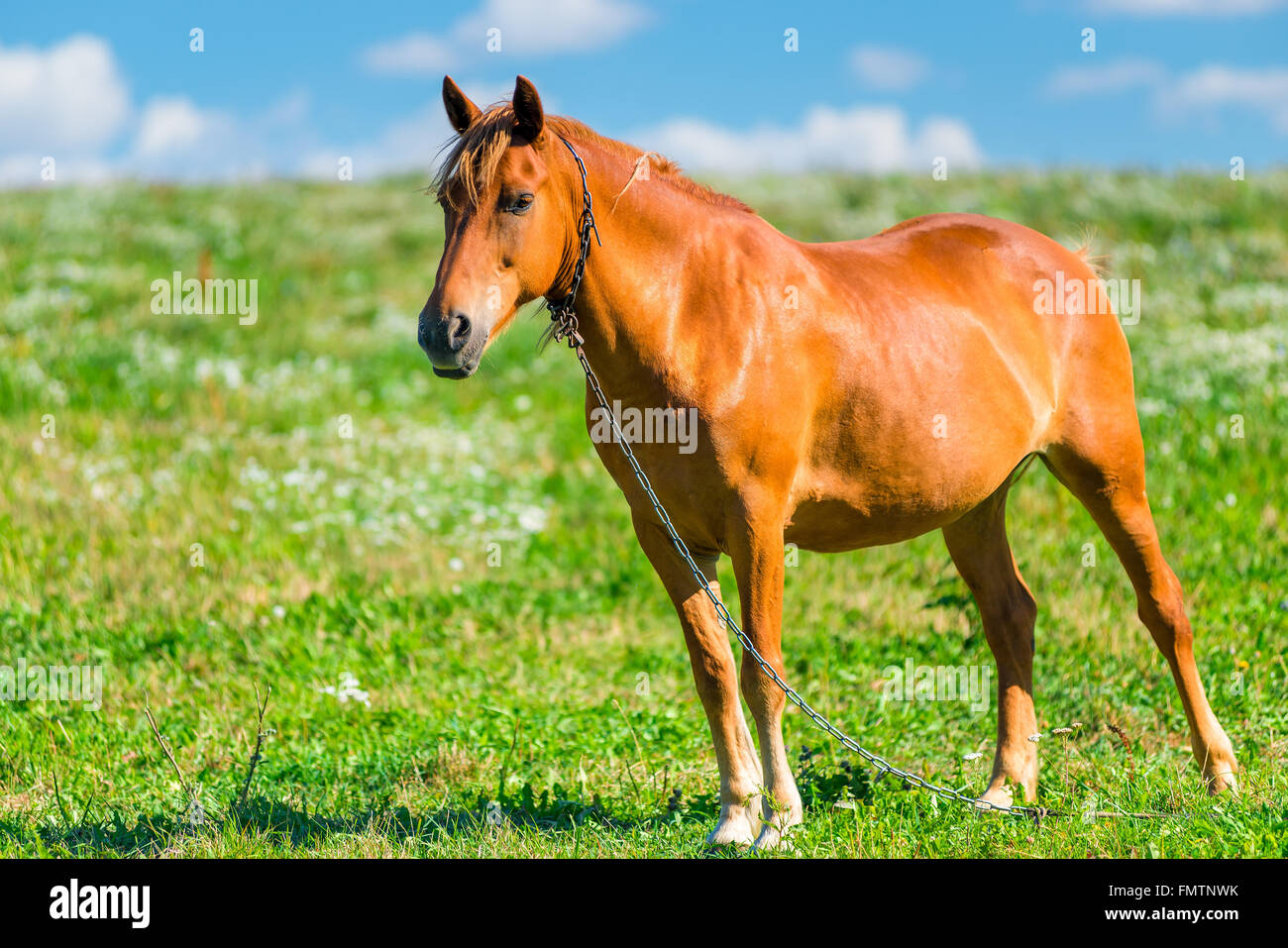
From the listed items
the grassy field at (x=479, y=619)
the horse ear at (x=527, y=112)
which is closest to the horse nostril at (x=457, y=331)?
the horse ear at (x=527, y=112)

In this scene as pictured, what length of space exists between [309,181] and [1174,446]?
2342cm

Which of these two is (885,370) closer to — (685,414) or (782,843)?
(685,414)

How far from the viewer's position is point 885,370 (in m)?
4.55

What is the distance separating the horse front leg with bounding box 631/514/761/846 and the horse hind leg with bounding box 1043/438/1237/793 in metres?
1.89

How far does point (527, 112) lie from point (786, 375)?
137 centimetres

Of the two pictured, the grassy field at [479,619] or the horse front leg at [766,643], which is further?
the grassy field at [479,619]

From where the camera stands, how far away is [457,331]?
3.64 m

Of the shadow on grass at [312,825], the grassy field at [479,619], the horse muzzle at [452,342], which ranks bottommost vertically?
the shadow on grass at [312,825]

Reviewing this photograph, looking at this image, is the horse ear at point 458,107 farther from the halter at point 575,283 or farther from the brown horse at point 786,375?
the halter at point 575,283

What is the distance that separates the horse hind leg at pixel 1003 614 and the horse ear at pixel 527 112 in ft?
9.36

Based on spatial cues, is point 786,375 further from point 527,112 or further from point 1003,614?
point 1003,614

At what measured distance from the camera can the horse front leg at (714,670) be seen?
452 centimetres

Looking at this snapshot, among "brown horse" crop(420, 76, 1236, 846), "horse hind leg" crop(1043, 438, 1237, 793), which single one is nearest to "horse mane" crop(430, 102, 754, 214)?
"brown horse" crop(420, 76, 1236, 846)
